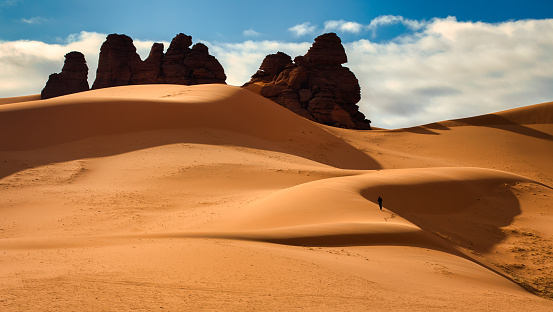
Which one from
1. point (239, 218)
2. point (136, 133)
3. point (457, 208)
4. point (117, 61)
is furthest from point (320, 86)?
point (239, 218)

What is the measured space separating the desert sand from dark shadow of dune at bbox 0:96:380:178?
0.12 meters

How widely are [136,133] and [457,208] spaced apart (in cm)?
1703

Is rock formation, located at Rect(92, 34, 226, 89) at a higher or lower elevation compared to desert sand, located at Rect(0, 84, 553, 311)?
higher

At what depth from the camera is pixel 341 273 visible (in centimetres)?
890

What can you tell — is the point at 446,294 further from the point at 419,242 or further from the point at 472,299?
the point at 419,242

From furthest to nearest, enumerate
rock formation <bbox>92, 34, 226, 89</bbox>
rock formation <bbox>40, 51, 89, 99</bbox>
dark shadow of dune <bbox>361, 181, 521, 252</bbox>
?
rock formation <bbox>40, 51, 89, 99</bbox> → rock formation <bbox>92, 34, 226, 89</bbox> → dark shadow of dune <bbox>361, 181, 521, 252</bbox>

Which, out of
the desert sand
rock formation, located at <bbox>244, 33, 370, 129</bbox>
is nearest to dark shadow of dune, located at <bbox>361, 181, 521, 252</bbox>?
the desert sand

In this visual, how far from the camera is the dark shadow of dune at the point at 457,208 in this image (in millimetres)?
15219

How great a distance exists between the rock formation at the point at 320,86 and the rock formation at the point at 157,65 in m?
8.23

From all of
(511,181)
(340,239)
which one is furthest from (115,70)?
(340,239)

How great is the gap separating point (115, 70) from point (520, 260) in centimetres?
5775

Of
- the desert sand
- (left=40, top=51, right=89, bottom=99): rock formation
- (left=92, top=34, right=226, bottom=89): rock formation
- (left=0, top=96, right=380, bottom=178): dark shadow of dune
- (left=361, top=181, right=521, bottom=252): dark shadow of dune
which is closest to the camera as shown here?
the desert sand

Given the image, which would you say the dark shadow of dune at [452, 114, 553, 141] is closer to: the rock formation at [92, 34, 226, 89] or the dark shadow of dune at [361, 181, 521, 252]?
the dark shadow of dune at [361, 181, 521, 252]

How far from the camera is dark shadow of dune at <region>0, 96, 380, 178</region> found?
924 inches
